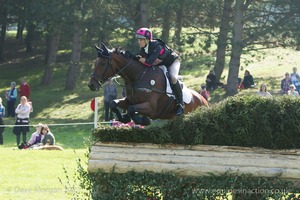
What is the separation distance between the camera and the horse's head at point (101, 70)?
10.8 m

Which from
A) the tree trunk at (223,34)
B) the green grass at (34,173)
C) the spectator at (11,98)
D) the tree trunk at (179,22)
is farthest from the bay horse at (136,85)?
the tree trunk at (179,22)

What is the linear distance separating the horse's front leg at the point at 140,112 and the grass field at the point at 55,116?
0.91 meters

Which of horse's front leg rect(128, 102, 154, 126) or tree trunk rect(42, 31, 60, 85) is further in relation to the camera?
tree trunk rect(42, 31, 60, 85)

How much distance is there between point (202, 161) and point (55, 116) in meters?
22.8

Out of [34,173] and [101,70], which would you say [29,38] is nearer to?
[34,173]

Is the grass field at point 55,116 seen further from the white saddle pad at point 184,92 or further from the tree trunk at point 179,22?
the tree trunk at point 179,22

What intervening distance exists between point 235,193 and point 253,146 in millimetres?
682

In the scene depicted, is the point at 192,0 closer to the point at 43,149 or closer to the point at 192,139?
the point at 43,149

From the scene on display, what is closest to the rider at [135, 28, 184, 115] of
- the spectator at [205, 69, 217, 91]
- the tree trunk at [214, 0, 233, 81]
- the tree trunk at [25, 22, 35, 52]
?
the tree trunk at [214, 0, 233, 81]

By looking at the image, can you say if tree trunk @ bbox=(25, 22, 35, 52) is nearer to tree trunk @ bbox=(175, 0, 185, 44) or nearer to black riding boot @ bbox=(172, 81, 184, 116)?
tree trunk @ bbox=(175, 0, 185, 44)

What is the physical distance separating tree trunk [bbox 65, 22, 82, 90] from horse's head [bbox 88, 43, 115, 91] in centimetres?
2109

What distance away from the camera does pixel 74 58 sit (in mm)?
35281

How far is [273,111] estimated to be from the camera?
345 inches

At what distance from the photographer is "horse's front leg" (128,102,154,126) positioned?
10.8 meters
